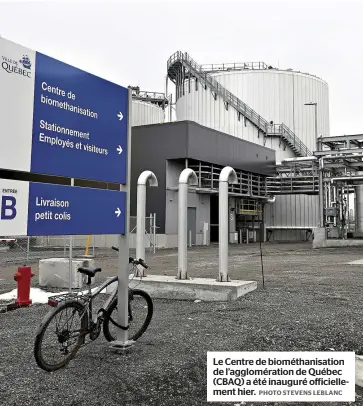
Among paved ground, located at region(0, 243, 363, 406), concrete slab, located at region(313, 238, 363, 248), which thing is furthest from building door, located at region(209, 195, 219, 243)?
paved ground, located at region(0, 243, 363, 406)

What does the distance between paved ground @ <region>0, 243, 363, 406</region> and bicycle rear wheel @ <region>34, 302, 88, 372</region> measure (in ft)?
0.47

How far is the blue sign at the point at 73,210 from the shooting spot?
4.50 m

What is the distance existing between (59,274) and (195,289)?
3788 mm

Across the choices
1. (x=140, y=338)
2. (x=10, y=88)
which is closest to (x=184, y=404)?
A: (x=140, y=338)

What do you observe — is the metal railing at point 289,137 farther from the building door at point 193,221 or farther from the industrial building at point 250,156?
the building door at point 193,221

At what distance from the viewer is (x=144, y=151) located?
101ft

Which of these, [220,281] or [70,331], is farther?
[220,281]

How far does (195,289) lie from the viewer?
9008 millimetres

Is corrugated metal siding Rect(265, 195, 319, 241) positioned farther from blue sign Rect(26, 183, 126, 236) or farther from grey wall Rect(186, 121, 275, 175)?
blue sign Rect(26, 183, 126, 236)

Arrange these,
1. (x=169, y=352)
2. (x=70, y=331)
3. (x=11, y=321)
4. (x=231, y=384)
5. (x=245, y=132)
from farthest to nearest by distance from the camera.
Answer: (x=245, y=132), (x=11, y=321), (x=169, y=352), (x=70, y=331), (x=231, y=384)

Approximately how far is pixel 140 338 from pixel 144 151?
25.4 meters

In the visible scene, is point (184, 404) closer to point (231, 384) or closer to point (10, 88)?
point (231, 384)
